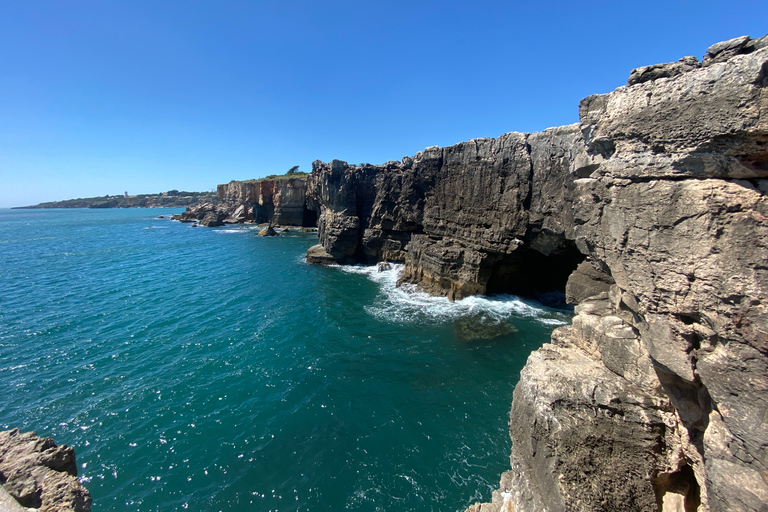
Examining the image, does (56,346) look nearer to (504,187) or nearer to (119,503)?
(119,503)

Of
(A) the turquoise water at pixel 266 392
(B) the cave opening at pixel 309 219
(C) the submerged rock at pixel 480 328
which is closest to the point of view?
(A) the turquoise water at pixel 266 392

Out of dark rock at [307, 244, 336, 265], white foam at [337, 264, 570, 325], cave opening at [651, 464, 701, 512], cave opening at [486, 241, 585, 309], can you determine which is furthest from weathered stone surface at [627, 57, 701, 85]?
dark rock at [307, 244, 336, 265]

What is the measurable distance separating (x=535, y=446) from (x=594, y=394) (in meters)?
1.64

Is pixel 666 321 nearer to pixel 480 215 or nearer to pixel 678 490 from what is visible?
pixel 678 490

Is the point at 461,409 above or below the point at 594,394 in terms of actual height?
below

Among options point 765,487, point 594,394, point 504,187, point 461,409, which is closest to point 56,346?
point 461,409

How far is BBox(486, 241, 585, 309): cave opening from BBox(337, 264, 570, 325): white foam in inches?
50.4

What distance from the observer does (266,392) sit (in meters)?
14.7

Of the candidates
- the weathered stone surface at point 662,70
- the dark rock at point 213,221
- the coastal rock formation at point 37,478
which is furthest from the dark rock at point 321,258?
the dark rock at point 213,221

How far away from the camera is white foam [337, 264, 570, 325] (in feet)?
73.3

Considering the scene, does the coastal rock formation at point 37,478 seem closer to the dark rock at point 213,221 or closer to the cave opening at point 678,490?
the cave opening at point 678,490

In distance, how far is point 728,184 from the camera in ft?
14.1

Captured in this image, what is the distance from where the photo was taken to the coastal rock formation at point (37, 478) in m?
5.03

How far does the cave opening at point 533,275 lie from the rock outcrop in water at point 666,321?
17.9 m
